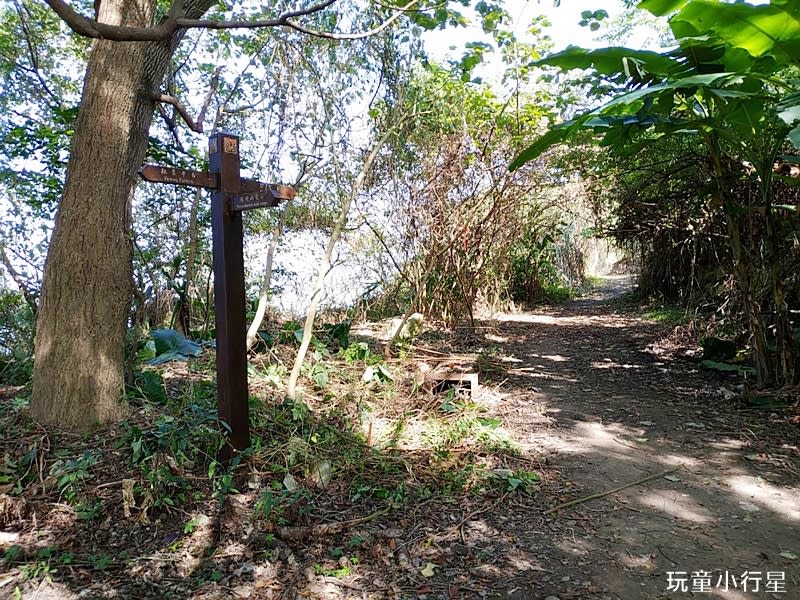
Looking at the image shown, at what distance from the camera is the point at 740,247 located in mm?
4227

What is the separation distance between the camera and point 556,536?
2.50 m

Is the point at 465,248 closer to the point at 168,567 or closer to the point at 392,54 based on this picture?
the point at 392,54

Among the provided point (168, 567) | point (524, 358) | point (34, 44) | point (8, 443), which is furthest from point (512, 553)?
point (34, 44)

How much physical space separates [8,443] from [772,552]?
4102 mm

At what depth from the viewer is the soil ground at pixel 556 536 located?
212 centimetres

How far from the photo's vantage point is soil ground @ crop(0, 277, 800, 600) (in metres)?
2.12

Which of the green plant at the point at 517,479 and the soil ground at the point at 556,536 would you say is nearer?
the soil ground at the point at 556,536

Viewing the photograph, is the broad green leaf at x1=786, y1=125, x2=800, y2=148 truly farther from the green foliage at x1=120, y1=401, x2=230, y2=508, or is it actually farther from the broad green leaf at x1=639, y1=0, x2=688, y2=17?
the green foliage at x1=120, y1=401, x2=230, y2=508

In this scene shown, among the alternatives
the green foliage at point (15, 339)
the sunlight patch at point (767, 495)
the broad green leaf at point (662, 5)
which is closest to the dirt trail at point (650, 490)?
the sunlight patch at point (767, 495)

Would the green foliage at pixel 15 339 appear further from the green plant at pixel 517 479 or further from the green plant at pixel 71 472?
the green plant at pixel 517 479

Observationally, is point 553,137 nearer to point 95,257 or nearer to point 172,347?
point 95,257

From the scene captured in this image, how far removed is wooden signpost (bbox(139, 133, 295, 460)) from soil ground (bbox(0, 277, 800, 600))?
50 centimetres

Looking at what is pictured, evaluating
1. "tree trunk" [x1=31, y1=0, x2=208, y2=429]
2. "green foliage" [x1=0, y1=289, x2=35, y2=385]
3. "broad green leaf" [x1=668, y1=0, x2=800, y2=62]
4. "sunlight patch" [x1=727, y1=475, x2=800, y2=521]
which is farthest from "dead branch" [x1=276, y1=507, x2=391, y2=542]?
"broad green leaf" [x1=668, y1=0, x2=800, y2=62]

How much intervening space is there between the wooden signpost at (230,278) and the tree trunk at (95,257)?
791 mm
